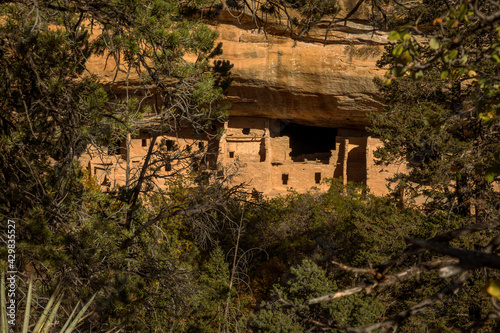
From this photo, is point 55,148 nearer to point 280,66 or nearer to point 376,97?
point 280,66

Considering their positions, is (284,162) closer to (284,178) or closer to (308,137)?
(284,178)

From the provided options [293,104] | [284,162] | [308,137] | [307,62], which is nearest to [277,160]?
[284,162]

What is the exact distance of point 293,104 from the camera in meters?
15.8

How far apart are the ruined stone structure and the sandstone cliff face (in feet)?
0.09

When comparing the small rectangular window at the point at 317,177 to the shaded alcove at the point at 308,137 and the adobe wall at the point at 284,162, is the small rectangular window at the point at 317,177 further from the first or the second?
the shaded alcove at the point at 308,137

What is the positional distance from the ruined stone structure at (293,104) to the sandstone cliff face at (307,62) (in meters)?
0.03

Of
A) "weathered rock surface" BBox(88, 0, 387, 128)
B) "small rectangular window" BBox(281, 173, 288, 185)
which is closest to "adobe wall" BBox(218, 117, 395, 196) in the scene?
"small rectangular window" BBox(281, 173, 288, 185)

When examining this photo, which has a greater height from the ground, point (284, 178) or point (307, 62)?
point (307, 62)

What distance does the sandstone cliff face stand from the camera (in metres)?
14.1

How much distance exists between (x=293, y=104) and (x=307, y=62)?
183cm

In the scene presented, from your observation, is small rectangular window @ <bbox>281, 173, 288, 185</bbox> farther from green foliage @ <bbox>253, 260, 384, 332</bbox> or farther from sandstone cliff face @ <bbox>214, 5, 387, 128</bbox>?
green foliage @ <bbox>253, 260, 384, 332</bbox>

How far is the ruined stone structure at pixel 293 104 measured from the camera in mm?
14188

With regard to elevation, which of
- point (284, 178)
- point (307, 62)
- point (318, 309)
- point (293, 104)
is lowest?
point (318, 309)

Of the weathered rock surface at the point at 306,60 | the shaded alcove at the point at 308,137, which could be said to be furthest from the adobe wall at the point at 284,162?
the shaded alcove at the point at 308,137
